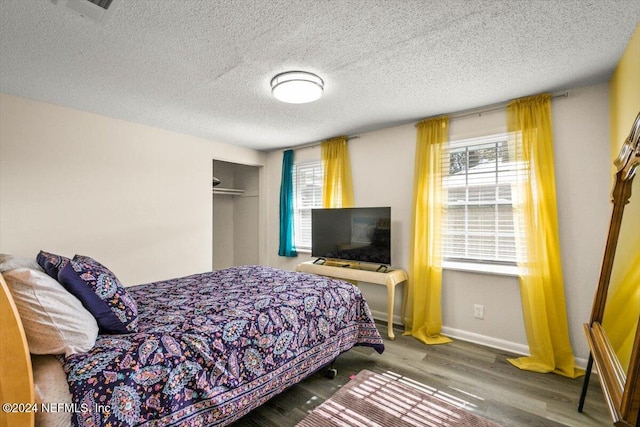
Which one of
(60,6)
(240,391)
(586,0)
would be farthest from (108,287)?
(586,0)

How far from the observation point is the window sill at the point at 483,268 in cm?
276

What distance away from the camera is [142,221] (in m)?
3.46

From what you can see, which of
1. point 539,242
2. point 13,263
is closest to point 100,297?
point 13,263

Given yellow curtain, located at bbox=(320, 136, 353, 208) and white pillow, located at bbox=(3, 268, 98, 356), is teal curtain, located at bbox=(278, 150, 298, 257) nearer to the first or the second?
yellow curtain, located at bbox=(320, 136, 353, 208)

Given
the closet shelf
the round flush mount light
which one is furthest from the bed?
the closet shelf

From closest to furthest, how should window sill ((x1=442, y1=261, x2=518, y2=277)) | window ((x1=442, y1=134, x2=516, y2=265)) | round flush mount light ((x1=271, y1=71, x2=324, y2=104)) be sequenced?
round flush mount light ((x1=271, y1=71, x2=324, y2=104))
window sill ((x1=442, y1=261, x2=518, y2=277))
window ((x1=442, y1=134, x2=516, y2=265))

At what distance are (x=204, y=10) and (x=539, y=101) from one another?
2805 mm

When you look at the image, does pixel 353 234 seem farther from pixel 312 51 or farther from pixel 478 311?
pixel 312 51

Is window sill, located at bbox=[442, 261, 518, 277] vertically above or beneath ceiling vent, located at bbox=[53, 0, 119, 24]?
beneath

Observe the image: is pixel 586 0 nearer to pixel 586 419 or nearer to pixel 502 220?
pixel 502 220

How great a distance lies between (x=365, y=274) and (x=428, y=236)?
819mm

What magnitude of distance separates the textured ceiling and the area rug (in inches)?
94.3

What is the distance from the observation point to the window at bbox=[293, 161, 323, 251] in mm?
4348

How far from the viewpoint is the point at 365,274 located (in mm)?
3270
